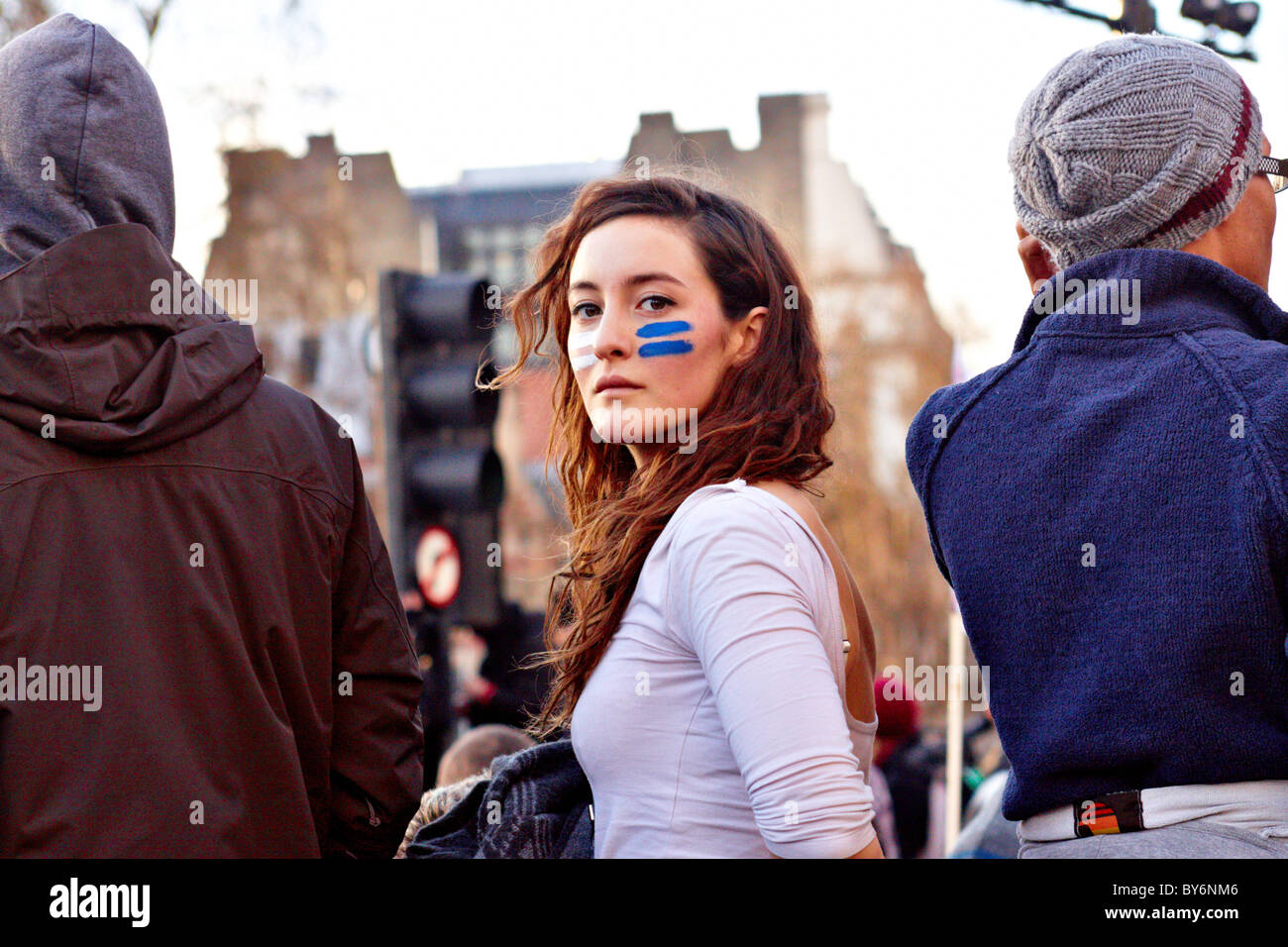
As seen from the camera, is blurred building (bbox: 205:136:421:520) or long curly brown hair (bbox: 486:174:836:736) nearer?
long curly brown hair (bbox: 486:174:836:736)

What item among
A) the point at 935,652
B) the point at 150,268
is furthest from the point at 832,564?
the point at 935,652

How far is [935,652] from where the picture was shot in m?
29.1

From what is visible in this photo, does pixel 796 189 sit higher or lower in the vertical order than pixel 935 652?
higher

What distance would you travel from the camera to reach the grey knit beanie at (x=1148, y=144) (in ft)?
6.50

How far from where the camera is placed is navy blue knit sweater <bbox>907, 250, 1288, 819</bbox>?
1.72 meters

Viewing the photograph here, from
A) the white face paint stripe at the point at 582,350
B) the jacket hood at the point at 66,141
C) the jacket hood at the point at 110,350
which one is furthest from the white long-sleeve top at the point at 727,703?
the jacket hood at the point at 66,141

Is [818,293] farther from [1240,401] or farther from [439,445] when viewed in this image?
[1240,401]

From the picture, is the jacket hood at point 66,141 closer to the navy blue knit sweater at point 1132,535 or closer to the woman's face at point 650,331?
the woman's face at point 650,331

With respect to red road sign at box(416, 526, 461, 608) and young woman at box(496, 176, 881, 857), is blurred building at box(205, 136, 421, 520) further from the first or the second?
young woman at box(496, 176, 881, 857)

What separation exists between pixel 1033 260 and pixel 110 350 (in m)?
1.53

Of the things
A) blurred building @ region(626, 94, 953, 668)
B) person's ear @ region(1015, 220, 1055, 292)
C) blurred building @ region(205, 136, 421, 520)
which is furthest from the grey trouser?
blurred building @ region(626, 94, 953, 668)
